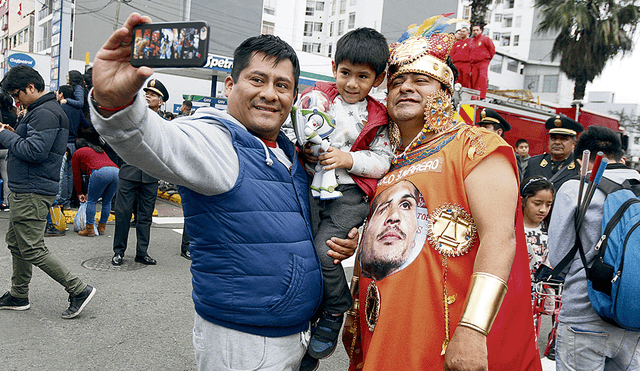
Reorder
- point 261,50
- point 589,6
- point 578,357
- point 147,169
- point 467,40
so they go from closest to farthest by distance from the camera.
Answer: point 147,169 → point 261,50 → point 578,357 → point 467,40 → point 589,6

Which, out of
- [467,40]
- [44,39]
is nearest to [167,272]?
[467,40]

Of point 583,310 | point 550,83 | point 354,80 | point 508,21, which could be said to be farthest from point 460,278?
point 508,21

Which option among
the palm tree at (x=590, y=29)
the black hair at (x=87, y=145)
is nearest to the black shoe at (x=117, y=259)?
the black hair at (x=87, y=145)

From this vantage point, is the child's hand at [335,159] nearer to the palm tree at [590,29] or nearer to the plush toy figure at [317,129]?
the plush toy figure at [317,129]

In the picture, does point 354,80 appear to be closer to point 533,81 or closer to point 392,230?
point 392,230

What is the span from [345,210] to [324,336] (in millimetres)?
562

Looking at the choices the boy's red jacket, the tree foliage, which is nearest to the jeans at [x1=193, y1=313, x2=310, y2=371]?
the boy's red jacket

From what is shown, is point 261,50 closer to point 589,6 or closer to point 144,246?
Answer: point 144,246

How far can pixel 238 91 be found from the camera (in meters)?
1.87

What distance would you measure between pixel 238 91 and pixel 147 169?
1.99ft

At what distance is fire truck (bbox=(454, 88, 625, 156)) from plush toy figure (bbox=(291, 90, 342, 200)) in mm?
7671

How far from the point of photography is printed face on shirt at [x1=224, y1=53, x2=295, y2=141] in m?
1.84

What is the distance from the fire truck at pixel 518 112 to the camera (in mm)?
9453

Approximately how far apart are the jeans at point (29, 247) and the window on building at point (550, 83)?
2253 inches
